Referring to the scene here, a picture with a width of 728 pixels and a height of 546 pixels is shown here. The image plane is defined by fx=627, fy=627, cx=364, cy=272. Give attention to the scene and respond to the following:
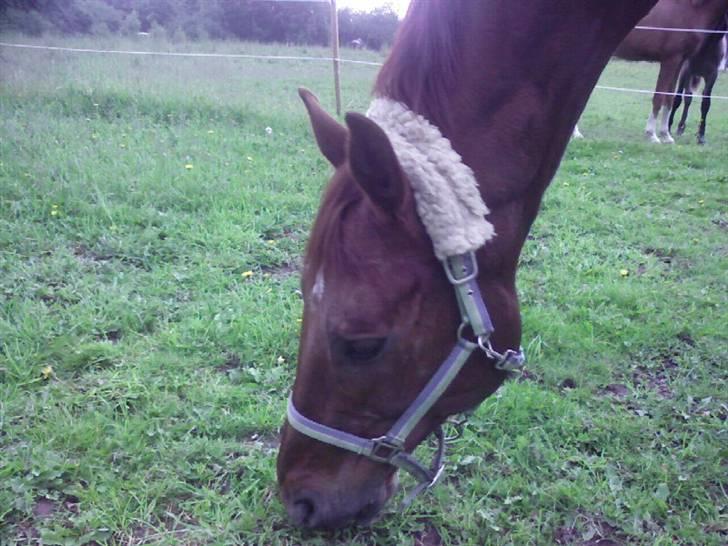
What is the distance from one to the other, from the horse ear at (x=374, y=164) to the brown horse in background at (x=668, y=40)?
24.2 ft

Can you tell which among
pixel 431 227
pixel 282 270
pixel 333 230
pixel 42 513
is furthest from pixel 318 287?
pixel 282 270

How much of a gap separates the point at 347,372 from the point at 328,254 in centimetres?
26

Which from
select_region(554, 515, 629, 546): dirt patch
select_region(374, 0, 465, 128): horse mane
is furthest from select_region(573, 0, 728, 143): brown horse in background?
select_region(374, 0, 465, 128): horse mane

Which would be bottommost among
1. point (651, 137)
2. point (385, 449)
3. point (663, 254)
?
point (663, 254)

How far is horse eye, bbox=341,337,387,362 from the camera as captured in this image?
4.32 feet

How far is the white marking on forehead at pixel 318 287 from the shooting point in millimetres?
1330

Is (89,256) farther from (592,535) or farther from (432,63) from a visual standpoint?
(592,535)

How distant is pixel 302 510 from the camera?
5.09 feet

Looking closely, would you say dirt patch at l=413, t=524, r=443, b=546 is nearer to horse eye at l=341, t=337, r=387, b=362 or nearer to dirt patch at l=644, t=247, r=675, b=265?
horse eye at l=341, t=337, r=387, b=362

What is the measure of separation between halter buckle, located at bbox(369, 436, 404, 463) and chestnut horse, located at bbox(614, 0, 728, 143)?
757 cm

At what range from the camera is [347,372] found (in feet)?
4.48

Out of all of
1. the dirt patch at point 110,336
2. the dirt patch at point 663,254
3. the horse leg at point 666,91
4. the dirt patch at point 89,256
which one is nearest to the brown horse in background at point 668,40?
the horse leg at point 666,91

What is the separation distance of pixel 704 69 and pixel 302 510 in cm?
905

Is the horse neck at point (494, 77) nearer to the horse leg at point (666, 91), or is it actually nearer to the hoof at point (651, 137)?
the hoof at point (651, 137)
